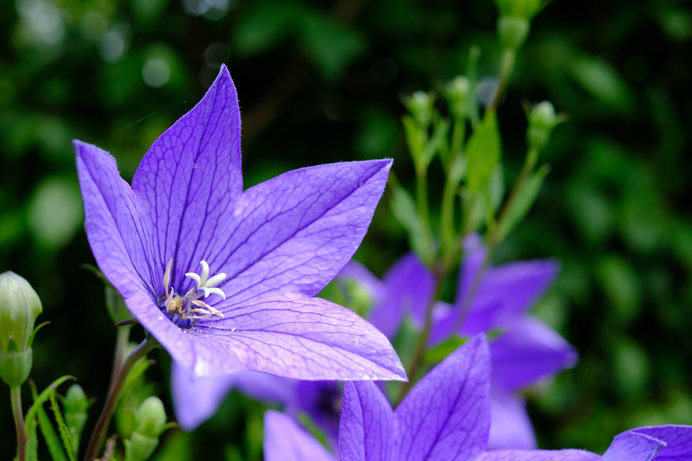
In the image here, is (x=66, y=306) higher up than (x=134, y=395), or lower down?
lower down

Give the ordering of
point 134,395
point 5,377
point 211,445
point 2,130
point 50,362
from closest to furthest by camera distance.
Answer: point 5,377 → point 134,395 → point 50,362 → point 211,445 → point 2,130

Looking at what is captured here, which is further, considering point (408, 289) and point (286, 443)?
point (408, 289)

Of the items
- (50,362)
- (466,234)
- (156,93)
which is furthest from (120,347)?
(156,93)

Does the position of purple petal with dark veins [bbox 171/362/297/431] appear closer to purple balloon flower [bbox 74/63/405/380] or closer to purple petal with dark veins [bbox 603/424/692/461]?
purple balloon flower [bbox 74/63/405/380]

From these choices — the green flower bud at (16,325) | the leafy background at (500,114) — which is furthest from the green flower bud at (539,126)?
the leafy background at (500,114)

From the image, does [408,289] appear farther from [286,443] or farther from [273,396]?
[286,443]

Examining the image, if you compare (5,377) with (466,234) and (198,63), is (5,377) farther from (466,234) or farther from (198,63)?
(198,63)

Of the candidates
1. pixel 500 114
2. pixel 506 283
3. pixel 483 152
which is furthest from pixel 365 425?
pixel 500 114
